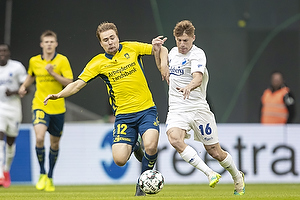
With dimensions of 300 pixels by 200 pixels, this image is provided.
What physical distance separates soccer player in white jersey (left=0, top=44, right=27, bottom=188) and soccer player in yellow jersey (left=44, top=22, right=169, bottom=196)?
3.32 metres

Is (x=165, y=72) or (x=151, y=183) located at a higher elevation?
(x=165, y=72)

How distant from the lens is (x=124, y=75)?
8820 millimetres

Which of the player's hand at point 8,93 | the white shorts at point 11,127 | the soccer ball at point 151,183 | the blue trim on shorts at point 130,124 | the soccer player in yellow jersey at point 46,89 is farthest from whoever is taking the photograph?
the white shorts at point 11,127

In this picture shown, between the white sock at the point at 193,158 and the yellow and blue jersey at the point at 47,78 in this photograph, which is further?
the yellow and blue jersey at the point at 47,78

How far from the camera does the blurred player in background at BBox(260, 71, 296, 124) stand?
1359cm

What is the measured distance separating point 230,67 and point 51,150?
189 inches

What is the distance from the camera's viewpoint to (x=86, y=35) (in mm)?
14344

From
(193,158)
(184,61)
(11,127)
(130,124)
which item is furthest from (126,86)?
(11,127)

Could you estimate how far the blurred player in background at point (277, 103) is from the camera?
1359 cm

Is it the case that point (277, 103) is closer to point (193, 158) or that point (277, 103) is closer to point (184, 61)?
point (184, 61)

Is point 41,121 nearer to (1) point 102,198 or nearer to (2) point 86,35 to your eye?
(1) point 102,198

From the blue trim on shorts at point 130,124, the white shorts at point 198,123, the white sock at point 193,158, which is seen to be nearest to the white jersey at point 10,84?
the blue trim on shorts at point 130,124

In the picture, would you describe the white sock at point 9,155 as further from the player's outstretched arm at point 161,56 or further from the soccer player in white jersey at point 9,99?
the player's outstretched arm at point 161,56

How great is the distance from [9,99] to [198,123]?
436 centimetres
